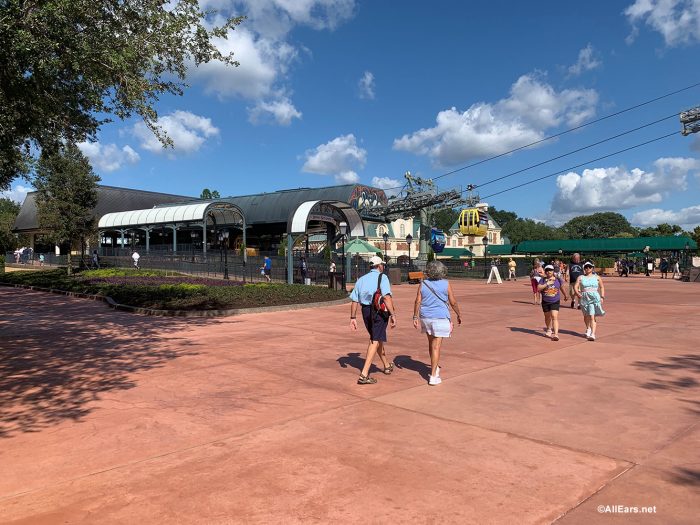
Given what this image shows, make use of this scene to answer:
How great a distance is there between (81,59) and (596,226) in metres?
144

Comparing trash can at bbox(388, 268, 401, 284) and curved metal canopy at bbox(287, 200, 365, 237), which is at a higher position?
curved metal canopy at bbox(287, 200, 365, 237)

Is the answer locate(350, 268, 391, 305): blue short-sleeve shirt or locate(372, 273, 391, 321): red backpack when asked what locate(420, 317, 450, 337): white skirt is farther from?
locate(350, 268, 391, 305): blue short-sleeve shirt

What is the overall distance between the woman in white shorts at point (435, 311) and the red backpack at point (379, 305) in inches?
18.3

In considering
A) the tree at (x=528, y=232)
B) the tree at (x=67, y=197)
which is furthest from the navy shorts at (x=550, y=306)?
the tree at (x=528, y=232)

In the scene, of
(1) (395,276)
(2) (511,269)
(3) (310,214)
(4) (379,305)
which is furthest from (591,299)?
(2) (511,269)

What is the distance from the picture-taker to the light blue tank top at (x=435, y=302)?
255 inches

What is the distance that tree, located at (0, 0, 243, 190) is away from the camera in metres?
7.18

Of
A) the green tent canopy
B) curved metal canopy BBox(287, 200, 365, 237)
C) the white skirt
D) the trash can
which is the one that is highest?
curved metal canopy BBox(287, 200, 365, 237)

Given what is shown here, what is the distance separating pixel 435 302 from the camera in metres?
6.54

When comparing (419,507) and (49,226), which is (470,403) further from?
(49,226)

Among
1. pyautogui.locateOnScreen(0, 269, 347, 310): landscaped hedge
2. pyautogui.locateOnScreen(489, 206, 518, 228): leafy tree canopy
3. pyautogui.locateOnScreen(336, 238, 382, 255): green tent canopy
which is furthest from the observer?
pyautogui.locateOnScreen(489, 206, 518, 228): leafy tree canopy

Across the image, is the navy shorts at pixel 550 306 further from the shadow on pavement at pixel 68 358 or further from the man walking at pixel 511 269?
the man walking at pixel 511 269

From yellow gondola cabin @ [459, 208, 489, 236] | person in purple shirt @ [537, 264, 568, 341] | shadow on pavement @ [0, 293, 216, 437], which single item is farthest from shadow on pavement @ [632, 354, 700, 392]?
yellow gondola cabin @ [459, 208, 489, 236]

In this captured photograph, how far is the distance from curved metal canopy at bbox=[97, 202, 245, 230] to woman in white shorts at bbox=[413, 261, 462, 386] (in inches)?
1188
